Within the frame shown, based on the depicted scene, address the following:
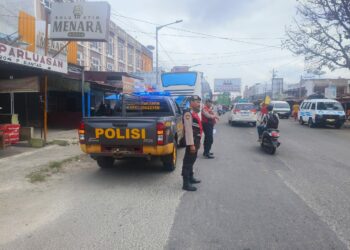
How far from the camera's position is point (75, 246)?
3920 millimetres

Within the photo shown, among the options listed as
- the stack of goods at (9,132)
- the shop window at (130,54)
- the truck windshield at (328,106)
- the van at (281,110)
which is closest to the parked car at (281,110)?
the van at (281,110)

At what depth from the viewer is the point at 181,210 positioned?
5113 mm

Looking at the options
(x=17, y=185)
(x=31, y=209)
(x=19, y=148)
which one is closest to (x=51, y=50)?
(x=19, y=148)

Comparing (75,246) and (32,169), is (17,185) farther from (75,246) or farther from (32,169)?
Result: (75,246)

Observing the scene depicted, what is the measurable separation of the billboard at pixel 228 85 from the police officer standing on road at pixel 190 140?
265 feet

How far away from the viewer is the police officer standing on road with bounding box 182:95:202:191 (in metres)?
6.20

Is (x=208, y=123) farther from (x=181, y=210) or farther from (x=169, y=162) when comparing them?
(x=181, y=210)

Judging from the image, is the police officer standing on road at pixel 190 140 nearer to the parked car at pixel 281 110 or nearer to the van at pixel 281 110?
the parked car at pixel 281 110

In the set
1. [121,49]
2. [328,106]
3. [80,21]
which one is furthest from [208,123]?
[121,49]

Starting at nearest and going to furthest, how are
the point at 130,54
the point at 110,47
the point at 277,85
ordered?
the point at 110,47
the point at 130,54
the point at 277,85

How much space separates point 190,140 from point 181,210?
152cm

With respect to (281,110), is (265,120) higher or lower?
lower

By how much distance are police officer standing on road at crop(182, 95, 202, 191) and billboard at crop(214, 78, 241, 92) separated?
265ft

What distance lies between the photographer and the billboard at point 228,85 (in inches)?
3371
